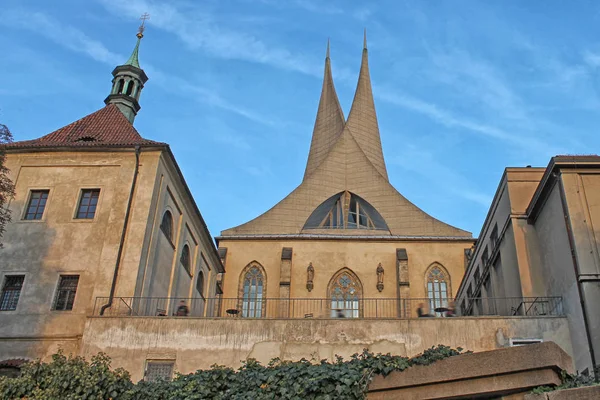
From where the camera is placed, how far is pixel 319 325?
14.9m

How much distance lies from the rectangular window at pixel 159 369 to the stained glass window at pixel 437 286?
17.9m

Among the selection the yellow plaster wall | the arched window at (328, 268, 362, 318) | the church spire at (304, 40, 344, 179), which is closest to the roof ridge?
the church spire at (304, 40, 344, 179)

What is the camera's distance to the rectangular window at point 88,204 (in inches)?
703

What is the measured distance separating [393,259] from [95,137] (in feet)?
54.1

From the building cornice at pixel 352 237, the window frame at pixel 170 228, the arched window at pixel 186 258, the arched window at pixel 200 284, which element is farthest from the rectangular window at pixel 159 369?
the building cornice at pixel 352 237

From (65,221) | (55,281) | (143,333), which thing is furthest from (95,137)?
(143,333)

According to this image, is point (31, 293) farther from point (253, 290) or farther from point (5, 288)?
point (253, 290)

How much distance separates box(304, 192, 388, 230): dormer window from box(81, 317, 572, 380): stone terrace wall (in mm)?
19535

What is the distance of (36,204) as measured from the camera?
18141mm

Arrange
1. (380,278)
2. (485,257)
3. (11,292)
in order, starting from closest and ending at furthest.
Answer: (11,292) → (485,257) → (380,278)

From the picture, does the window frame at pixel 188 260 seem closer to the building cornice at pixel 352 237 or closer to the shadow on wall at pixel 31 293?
the shadow on wall at pixel 31 293

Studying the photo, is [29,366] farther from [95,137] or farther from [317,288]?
[317,288]

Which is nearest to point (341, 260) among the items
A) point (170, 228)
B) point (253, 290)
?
point (253, 290)

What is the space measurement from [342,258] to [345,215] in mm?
4743
